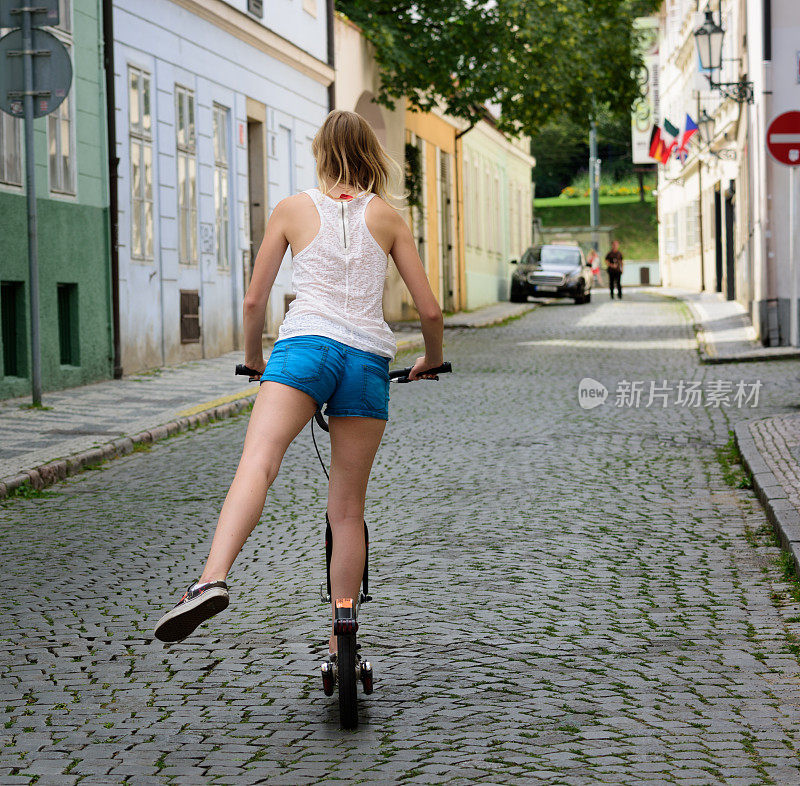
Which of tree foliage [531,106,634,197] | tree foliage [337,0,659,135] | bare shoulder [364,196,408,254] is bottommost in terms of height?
bare shoulder [364,196,408,254]

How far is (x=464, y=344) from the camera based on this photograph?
24.7m

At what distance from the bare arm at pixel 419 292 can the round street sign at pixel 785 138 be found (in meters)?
13.0

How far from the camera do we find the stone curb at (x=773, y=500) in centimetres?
700

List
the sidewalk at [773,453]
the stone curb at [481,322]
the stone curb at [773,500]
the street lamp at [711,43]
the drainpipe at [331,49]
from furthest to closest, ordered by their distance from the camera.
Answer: the stone curb at [481,322]
the drainpipe at [331,49]
the street lamp at [711,43]
the sidewalk at [773,453]
the stone curb at [773,500]

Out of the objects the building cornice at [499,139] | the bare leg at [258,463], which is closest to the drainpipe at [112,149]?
the bare leg at [258,463]

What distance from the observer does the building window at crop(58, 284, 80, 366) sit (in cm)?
1622

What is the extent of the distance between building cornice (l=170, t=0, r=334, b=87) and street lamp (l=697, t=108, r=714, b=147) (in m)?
11.1

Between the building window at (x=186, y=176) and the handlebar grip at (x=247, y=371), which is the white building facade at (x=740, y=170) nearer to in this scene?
the building window at (x=186, y=176)

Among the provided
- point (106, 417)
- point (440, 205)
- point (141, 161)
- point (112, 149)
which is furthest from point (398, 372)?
point (440, 205)

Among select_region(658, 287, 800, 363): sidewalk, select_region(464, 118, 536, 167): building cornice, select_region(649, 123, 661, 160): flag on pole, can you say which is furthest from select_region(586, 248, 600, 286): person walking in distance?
select_region(658, 287, 800, 363): sidewalk

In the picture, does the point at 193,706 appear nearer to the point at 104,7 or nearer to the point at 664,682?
the point at 664,682

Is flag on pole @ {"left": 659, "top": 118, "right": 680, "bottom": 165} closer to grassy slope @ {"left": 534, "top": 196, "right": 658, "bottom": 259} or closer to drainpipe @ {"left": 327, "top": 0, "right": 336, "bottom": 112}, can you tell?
drainpipe @ {"left": 327, "top": 0, "right": 336, "bottom": 112}

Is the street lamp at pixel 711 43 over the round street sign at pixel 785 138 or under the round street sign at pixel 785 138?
over

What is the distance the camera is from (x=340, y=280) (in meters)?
4.49
